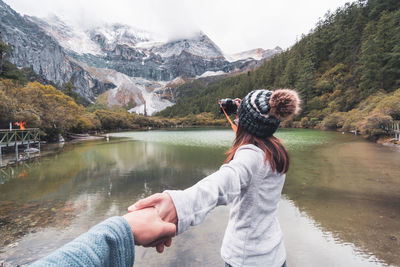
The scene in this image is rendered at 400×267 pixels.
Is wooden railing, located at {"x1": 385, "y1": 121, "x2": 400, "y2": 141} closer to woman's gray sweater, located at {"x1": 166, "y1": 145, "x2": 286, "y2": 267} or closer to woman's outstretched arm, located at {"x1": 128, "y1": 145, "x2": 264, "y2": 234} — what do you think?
woman's gray sweater, located at {"x1": 166, "y1": 145, "x2": 286, "y2": 267}

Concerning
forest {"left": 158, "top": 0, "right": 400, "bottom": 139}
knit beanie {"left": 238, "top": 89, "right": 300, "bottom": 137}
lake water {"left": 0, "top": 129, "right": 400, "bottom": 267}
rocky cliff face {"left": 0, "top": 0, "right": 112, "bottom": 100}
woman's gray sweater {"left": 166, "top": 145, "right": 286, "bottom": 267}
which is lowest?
lake water {"left": 0, "top": 129, "right": 400, "bottom": 267}

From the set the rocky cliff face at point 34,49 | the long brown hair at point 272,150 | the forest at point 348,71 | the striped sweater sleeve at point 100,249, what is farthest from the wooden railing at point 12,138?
the rocky cliff face at point 34,49

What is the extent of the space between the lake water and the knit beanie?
350cm

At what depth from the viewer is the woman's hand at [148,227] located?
2.56 ft

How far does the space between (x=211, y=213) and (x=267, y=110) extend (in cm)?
534

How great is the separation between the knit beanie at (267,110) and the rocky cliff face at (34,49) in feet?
412

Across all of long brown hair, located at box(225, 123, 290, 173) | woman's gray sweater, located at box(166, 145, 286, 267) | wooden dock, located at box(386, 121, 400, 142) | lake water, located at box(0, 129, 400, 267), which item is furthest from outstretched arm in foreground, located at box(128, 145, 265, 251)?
wooden dock, located at box(386, 121, 400, 142)

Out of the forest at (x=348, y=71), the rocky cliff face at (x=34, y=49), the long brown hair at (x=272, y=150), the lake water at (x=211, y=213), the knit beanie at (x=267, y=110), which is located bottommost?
the lake water at (x=211, y=213)

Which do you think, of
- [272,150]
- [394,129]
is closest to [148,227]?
[272,150]

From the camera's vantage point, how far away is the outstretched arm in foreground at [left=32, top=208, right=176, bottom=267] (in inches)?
24.7

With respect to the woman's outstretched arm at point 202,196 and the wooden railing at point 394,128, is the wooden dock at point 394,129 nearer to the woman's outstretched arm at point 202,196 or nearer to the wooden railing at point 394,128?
the wooden railing at point 394,128

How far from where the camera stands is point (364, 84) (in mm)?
40125

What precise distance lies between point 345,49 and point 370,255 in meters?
72.6

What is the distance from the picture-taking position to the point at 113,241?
0.72 metres
